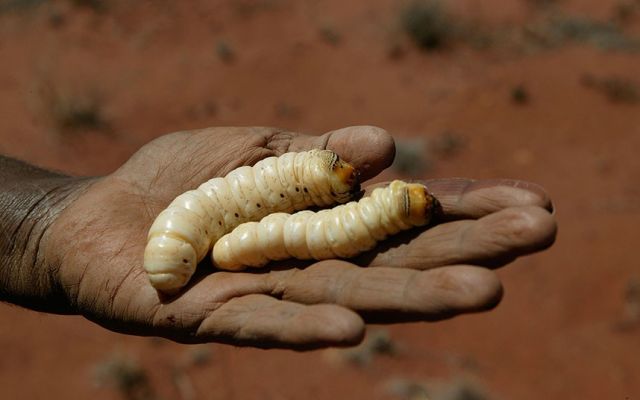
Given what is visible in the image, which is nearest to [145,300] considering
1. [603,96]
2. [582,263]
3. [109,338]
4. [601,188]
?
[109,338]

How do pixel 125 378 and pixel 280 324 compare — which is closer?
pixel 280 324

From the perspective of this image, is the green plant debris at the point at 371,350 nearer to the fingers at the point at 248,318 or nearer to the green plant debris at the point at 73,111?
the fingers at the point at 248,318

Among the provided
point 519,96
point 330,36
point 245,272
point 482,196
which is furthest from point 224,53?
point 482,196

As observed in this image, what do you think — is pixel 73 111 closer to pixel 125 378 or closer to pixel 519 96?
pixel 125 378

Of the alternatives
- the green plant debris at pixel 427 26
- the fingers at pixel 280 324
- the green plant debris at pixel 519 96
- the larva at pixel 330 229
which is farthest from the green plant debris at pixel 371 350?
the green plant debris at pixel 427 26

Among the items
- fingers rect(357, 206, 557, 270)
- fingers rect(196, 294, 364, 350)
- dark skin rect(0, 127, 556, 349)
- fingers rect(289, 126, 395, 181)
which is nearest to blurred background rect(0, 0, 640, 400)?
dark skin rect(0, 127, 556, 349)

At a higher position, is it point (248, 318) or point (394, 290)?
point (394, 290)

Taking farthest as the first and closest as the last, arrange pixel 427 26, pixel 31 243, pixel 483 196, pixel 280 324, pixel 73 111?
pixel 427 26 < pixel 73 111 < pixel 31 243 < pixel 483 196 < pixel 280 324
